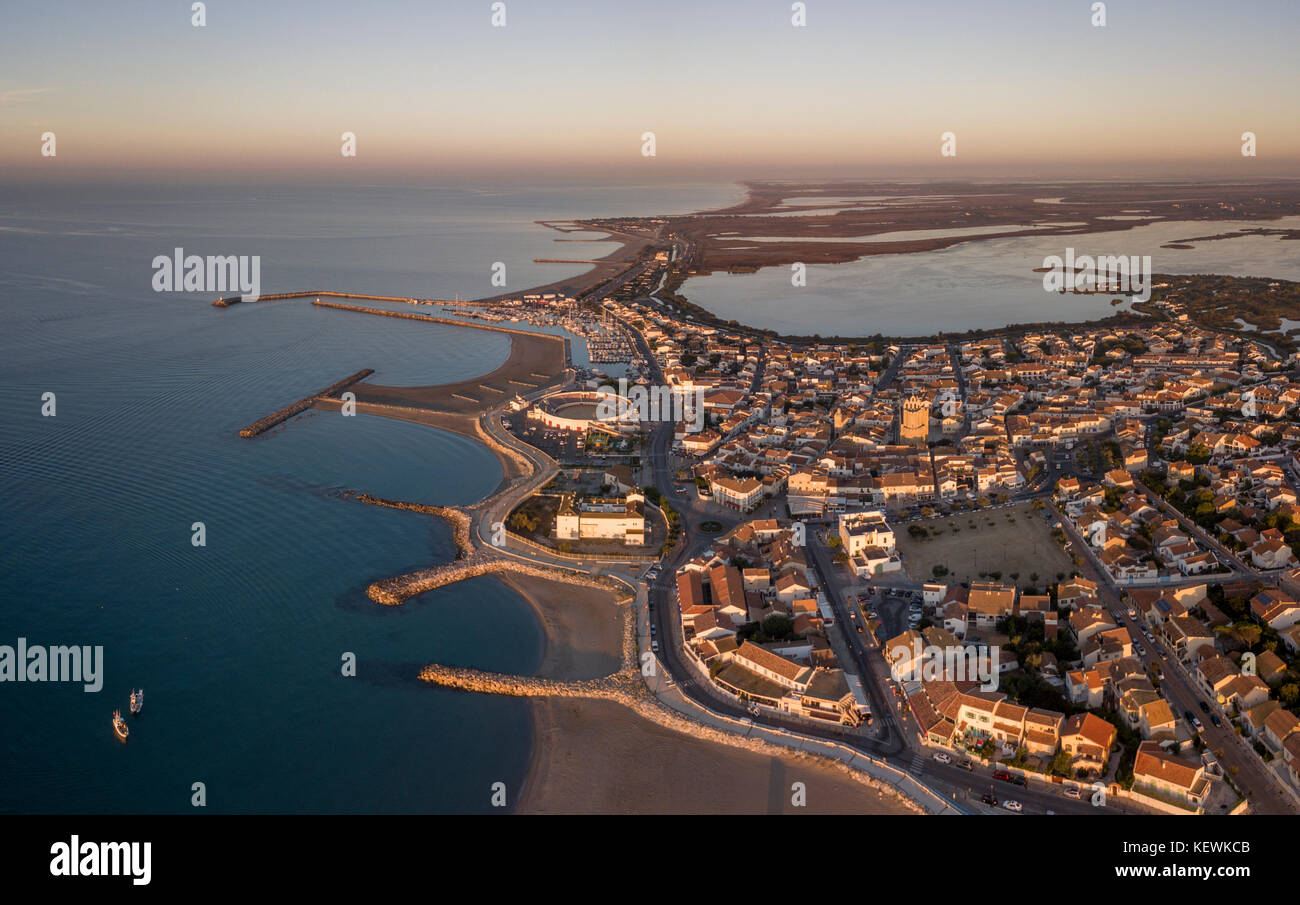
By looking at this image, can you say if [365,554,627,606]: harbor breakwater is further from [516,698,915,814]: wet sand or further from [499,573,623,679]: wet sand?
Result: [516,698,915,814]: wet sand

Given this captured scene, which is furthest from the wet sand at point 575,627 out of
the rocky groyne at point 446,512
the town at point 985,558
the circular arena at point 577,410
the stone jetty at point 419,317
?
the stone jetty at point 419,317

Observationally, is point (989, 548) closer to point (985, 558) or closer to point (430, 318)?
point (985, 558)

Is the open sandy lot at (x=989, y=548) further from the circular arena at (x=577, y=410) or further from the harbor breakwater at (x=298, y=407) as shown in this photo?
the harbor breakwater at (x=298, y=407)

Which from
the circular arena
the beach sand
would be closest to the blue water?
the beach sand

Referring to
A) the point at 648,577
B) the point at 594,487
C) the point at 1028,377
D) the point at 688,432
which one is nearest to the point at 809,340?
the point at 1028,377

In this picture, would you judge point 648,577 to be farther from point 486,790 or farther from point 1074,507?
point 1074,507

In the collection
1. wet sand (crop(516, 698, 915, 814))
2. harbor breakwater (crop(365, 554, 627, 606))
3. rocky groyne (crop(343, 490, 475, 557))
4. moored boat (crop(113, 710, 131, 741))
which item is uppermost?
rocky groyne (crop(343, 490, 475, 557))

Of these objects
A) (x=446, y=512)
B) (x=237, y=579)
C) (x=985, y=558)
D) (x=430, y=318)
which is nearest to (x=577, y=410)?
(x=446, y=512)
